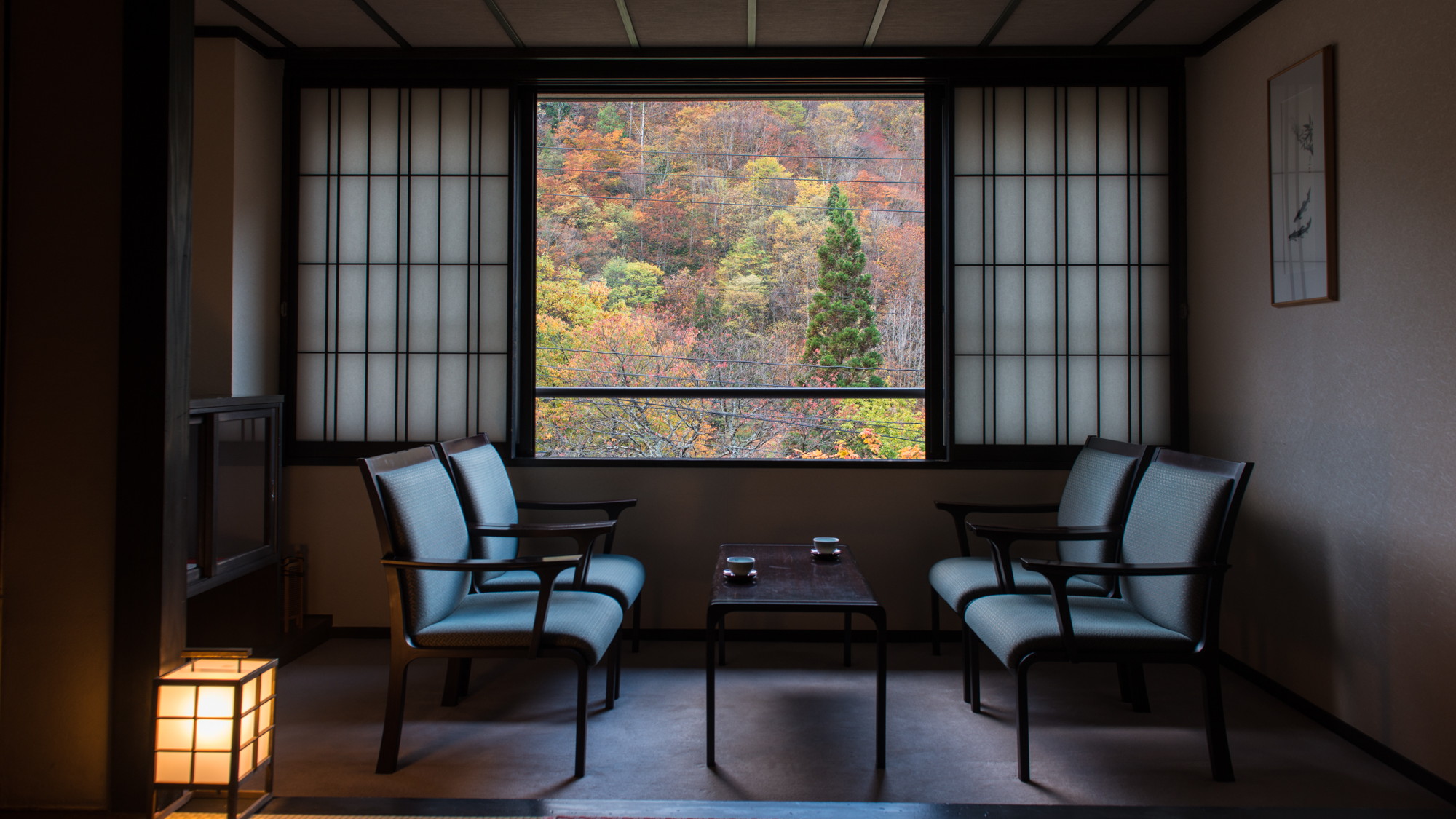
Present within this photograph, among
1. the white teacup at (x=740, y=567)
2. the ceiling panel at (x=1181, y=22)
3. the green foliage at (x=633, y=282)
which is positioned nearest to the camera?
the white teacup at (x=740, y=567)

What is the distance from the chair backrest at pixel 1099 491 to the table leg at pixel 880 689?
1037 millimetres

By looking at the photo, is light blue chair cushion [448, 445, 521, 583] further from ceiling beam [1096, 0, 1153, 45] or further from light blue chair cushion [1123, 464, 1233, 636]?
ceiling beam [1096, 0, 1153, 45]

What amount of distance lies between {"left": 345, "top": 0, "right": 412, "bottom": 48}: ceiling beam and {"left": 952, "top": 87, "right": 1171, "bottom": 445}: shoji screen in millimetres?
2297

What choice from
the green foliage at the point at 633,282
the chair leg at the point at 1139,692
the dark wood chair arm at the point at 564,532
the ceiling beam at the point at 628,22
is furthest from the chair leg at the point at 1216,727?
the green foliage at the point at 633,282

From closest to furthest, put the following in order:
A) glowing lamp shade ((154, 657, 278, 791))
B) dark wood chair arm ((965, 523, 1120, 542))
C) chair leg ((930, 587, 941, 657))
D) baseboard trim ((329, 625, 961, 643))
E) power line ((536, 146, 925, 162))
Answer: glowing lamp shade ((154, 657, 278, 791)) → dark wood chair arm ((965, 523, 1120, 542)) → chair leg ((930, 587, 941, 657)) → baseboard trim ((329, 625, 961, 643)) → power line ((536, 146, 925, 162))

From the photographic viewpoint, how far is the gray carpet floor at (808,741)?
2029 millimetres

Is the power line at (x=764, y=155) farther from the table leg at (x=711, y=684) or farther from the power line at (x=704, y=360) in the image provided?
the table leg at (x=711, y=684)

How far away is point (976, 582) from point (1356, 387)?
1.27 metres

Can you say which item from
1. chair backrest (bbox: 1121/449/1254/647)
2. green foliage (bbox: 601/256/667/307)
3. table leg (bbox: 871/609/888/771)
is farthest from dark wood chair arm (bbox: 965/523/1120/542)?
green foliage (bbox: 601/256/667/307)

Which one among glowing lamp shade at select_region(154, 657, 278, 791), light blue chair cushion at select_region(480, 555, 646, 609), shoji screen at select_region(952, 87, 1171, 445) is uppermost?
shoji screen at select_region(952, 87, 1171, 445)

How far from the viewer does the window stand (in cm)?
820

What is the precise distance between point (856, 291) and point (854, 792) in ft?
22.6

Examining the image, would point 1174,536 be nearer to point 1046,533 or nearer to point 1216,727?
point 1046,533

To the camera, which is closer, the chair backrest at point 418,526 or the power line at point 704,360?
the chair backrest at point 418,526
